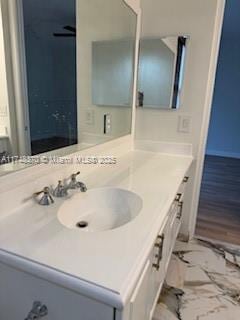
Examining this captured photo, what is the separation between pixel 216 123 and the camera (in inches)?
213

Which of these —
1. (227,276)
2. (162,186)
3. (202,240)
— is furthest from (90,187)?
(202,240)

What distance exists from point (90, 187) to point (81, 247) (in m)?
0.56

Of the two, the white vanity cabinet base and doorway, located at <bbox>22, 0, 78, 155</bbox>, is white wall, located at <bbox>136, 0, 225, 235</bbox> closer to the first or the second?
doorway, located at <bbox>22, 0, 78, 155</bbox>

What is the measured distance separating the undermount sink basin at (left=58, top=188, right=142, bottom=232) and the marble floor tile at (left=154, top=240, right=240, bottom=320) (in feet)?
2.40

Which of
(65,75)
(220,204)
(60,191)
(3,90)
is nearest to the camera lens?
(3,90)

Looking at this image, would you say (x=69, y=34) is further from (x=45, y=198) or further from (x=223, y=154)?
(x=223, y=154)

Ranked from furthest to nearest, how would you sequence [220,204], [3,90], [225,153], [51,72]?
[225,153] → [220,204] → [51,72] → [3,90]

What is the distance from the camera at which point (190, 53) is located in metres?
1.88

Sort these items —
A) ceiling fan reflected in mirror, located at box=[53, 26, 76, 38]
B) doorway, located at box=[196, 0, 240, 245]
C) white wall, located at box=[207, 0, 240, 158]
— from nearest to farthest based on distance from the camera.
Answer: ceiling fan reflected in mirror, located at box=[53, 26, 76, 38]
doorway, located at box=[196, 0, 240, 245]
white wall, located at box=[207, 0, 240, 158]

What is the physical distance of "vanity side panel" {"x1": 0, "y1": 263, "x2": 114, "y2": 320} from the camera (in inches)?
25.1

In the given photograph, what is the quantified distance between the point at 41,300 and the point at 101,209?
0.59 m

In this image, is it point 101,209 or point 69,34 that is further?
point 69,34

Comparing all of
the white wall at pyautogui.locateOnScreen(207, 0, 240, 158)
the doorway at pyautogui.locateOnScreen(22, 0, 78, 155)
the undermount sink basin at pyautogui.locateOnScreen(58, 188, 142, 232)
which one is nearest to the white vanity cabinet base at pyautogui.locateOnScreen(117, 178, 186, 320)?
the undermount sink basin at pyautogui.locateOnScreen(58, 188, 142, 232)

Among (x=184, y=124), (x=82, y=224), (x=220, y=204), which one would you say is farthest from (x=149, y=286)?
(x=220, y=204)
